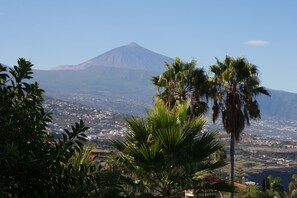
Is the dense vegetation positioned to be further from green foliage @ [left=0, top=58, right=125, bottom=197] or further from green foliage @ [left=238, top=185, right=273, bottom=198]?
green foliage @ [left=238, top=185, right=273, bottom=198]

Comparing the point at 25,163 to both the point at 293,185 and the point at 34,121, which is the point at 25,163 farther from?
the point at 293,185

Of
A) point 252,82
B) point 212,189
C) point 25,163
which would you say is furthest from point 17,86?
point 252,82

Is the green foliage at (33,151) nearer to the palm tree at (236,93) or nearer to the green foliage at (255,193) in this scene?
the palm tree at (236,93)

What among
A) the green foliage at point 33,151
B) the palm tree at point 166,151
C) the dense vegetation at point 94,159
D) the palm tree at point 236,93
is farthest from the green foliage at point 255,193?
the green foliage at point 33,151

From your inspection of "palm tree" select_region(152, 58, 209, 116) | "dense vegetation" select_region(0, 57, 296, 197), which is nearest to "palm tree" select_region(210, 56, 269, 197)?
"palm tree" select_region(152, 58, 209, 116)

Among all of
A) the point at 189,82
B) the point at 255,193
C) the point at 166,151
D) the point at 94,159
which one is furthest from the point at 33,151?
the point at 255,193

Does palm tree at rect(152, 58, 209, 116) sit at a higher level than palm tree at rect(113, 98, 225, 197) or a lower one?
higher

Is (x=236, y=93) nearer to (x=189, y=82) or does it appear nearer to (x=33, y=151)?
(x=189, y=82)
